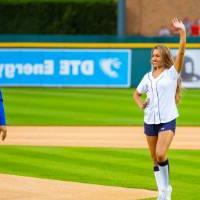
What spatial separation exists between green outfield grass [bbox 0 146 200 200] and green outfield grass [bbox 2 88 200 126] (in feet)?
16.9

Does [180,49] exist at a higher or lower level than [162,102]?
higher

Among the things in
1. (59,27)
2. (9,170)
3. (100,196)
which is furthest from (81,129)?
(59,27)

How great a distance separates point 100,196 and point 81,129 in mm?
8794

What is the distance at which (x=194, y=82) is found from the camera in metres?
30.7

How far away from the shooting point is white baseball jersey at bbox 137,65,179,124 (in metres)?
11.8

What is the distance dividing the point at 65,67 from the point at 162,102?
19517 mm

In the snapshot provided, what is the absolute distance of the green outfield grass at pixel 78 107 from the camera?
75.7 ft

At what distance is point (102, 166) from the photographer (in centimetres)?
1552

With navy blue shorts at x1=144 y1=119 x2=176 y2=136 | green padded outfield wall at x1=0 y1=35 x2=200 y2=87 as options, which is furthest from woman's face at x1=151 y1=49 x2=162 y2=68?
green padded outfield wall at x1=0 y1=35 x2=200 y2=87

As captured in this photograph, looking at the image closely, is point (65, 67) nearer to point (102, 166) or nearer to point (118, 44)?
point (118, 44)

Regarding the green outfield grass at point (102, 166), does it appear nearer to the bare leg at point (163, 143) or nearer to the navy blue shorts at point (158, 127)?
the bare leg at point (163, 143)

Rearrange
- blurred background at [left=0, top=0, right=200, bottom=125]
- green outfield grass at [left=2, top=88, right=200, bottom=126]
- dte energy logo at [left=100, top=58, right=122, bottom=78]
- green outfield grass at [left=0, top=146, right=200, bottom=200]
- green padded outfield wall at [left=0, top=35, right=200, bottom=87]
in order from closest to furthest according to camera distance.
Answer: green outfield grass at [left=0, top=146, right=200, bottom=200] → green outfield grass at [left=2, top=88, right=200, bottom=126] → blurred background at [left=0, top=0, right=200, bottom=125] → dte energy logo at [left=100, top=58, right=122, bottom=78] → green padded outfield wall at [left=0, top=35, right=200, bottom=87]

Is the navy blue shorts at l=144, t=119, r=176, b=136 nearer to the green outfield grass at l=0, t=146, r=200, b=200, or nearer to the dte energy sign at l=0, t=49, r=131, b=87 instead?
the green outfield grass at l=0, t=146, r=200, b=200

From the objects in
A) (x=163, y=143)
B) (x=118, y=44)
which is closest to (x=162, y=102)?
(x=163, y=143)
